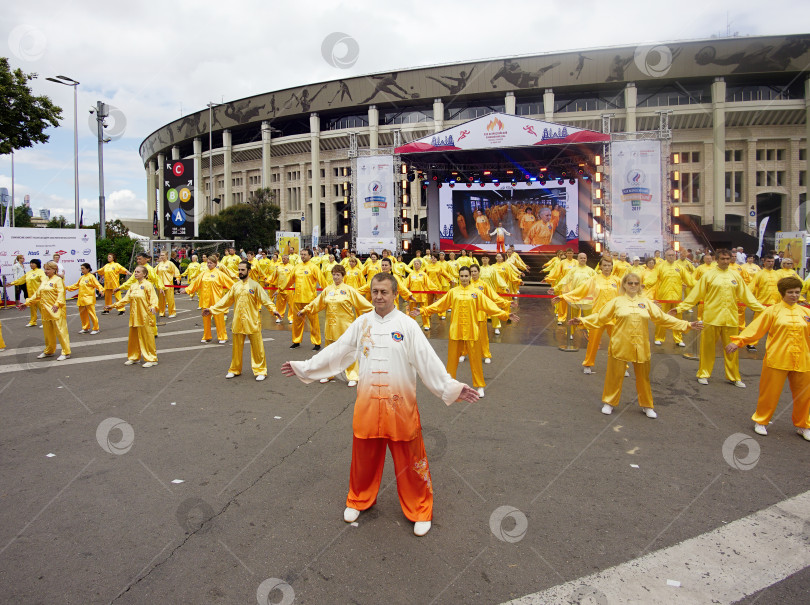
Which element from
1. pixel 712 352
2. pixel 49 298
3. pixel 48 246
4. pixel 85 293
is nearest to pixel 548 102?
pixel 48 246

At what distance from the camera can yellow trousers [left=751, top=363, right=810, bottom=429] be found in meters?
5.30

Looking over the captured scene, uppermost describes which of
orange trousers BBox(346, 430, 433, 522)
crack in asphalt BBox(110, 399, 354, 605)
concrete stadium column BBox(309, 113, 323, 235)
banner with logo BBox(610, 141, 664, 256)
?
concrete stadium column BBox(309, 113, 323, 235)

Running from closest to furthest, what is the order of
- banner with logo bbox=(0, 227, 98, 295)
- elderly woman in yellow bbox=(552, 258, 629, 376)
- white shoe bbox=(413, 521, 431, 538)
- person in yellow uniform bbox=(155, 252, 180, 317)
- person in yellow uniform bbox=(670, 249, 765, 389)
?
white shoe bbox=(413, 521, 431, 538) → person in yellow uniform bbox=(670, 249, 765, 389) → elderly woman in yellow bbox=(552, 258, 629, 376) → person in yellow uniform bbox=(155, 252, 180, 317) → banner with logo bbox=(0, 227, 98, 295)

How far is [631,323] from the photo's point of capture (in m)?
5.98

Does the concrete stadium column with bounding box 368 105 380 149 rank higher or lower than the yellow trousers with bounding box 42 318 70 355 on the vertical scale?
higher

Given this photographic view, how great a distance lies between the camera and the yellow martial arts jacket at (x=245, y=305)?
7.70 m

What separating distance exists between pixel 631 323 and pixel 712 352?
8.11ft

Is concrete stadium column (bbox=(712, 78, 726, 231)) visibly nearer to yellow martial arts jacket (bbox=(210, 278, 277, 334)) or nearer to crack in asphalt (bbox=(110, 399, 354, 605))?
yellow martial arts jacket (bbox=(210, 278, 277, 334))

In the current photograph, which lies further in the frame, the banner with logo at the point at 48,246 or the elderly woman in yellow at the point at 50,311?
the banner with logo at the point at 48,246

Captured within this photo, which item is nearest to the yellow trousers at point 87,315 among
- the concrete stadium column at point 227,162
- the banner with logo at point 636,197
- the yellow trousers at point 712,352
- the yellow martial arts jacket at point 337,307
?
the yellow martial arts jacket at point 337,307

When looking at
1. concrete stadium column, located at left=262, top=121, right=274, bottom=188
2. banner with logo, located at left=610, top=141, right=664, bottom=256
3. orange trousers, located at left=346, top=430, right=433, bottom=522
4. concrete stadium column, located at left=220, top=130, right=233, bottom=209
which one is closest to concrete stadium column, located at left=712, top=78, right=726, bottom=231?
banner with logo, located at left=610, top=141, right=664, bottom=256

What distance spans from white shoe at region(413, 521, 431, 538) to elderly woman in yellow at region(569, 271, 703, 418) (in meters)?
3.40

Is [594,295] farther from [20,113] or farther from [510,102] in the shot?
[510,102]

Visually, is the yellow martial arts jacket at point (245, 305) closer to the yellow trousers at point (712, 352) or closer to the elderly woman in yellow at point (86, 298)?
the elderly woman in yellow at point (86, 298)
